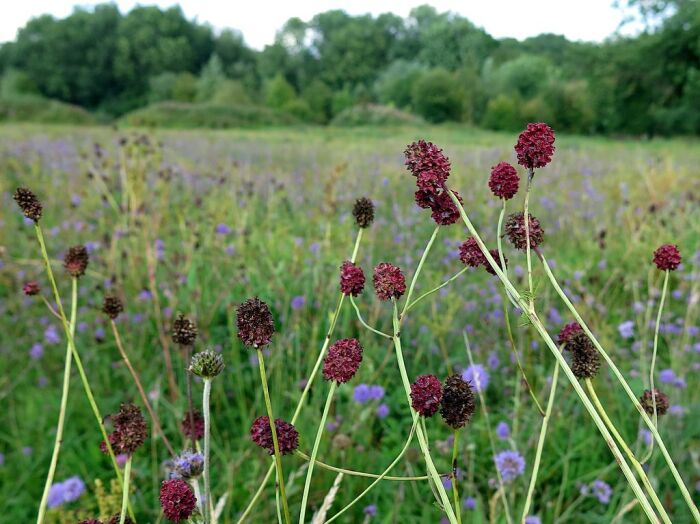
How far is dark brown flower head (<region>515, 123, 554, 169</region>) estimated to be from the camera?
1.85ft

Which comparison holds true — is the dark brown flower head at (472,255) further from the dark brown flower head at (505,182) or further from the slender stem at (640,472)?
the slender stem at (640,472)

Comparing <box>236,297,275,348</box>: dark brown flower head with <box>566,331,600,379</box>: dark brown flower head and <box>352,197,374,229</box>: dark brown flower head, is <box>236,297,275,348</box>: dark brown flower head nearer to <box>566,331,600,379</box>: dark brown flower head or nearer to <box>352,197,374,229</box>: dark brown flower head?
<box>352,197,374,229</box>: dark brown flower head

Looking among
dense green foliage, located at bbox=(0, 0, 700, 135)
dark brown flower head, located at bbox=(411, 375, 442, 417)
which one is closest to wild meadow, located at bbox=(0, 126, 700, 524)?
dark brown flower head, located at bbox=(411, 375, 442, 417)

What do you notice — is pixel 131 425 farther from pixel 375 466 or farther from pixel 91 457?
pixel 91 457

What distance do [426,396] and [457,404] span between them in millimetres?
43

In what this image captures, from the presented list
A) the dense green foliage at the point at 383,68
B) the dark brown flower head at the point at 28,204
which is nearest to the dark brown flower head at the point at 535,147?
the dark brown flower head at the point at 28,204

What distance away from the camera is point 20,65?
49438mm

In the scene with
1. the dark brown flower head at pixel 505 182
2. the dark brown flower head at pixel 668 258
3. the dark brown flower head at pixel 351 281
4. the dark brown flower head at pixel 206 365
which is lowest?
the dark brown flower head at pixel 206 365

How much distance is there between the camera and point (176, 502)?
19.3 inches

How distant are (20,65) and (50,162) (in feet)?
176

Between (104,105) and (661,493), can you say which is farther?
(104,105)

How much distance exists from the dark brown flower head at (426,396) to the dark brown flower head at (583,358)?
192 millimetres

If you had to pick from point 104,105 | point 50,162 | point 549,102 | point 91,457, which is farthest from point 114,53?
point 91,457

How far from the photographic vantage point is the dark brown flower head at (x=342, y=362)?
549 mm
